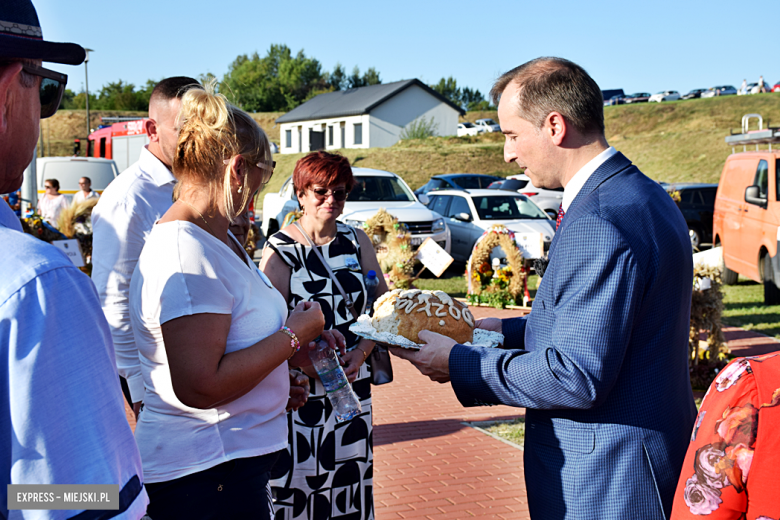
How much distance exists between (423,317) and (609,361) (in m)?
1.04

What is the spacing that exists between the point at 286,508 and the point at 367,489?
0.44m

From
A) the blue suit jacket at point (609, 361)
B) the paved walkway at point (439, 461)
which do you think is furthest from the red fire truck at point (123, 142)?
the blue suit jacket at point (609, 361)

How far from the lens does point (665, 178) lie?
35.8 metres

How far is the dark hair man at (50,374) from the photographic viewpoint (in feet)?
2.94

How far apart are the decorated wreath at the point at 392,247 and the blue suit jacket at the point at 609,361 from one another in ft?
31.6

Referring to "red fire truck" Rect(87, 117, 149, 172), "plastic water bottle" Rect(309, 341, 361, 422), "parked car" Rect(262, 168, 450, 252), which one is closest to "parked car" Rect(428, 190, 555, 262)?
"parked car" Rect(262, 168, 450, 252)

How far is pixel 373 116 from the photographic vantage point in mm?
53156

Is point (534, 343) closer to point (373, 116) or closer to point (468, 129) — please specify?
point (373, 116)

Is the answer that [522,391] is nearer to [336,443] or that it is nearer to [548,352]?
[548,352]

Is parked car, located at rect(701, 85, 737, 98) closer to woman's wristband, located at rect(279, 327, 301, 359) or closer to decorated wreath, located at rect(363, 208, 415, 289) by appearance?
decorated wreath, located at rect(363, 208, 415, 289)

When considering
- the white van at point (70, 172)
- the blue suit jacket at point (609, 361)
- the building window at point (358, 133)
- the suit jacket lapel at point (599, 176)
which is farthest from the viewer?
the building window at point (358, 133)

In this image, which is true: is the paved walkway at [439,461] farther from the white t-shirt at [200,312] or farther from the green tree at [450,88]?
the green tree at [450,88]

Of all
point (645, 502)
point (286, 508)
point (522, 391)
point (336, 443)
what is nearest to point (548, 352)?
point (522, 391)

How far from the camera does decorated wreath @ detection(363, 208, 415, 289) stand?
1178cm
